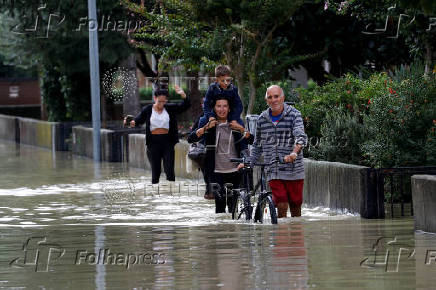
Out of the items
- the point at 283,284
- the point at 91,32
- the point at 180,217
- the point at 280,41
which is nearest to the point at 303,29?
the point at 280,41

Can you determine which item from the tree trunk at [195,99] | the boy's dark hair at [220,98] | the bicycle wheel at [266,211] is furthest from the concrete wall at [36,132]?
the bicycle wheel at [266,211]

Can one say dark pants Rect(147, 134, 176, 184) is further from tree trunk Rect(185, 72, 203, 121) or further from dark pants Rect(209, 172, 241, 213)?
tree trunk Rect(185, 72, 203, 121)

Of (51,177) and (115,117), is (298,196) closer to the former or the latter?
(51,177)

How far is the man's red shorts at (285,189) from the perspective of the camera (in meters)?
13.4

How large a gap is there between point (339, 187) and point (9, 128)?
91.8 ft

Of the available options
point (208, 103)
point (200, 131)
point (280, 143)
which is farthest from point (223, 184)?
point (280, 143)

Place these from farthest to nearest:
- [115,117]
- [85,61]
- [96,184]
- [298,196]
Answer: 1. [115,117]
2. [85,61]
3. [96,184]
4. [298,196]

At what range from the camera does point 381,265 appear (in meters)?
9.93

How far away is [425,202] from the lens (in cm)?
1234

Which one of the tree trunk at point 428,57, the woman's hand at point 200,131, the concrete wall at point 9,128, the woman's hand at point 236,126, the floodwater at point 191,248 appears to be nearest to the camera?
the floodwater at point 191,248

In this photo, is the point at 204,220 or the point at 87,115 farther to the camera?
the point at 87,115

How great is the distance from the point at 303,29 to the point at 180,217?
1413 cm

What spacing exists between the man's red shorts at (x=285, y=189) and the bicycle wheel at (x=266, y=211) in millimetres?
166

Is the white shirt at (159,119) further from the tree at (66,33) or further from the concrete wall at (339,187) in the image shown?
the tree at (66,33)
